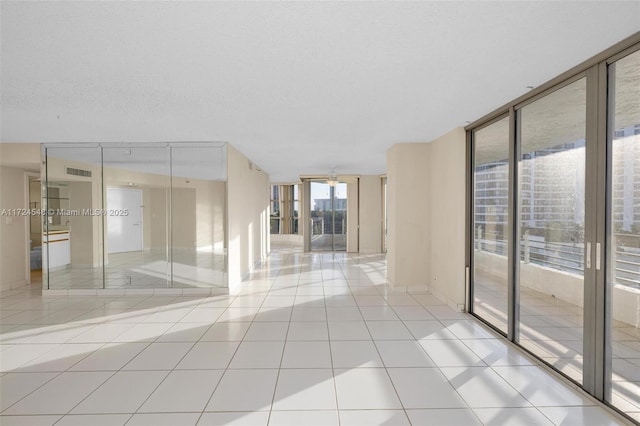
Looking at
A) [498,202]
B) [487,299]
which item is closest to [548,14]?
[498,202]

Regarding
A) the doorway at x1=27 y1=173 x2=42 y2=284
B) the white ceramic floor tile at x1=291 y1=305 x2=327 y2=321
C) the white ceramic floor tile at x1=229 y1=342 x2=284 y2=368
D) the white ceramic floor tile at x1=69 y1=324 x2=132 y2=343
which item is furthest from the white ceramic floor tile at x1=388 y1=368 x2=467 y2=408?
the doorway at x1=27 y1=173 x2=42 y2=284

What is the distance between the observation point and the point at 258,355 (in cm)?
316

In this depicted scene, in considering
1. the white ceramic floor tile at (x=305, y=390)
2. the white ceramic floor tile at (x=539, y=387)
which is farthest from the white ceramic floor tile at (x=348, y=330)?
the white ceramic floor tile at (x=539, y=387)

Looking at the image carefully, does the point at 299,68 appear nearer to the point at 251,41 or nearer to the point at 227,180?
the point at 251,41

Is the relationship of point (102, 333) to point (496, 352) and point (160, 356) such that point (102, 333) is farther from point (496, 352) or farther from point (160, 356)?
point (496, 352)

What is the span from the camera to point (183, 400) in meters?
2.41

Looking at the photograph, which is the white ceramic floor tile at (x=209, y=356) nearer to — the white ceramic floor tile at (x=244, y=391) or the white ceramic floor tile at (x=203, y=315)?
the white ceramic floor tile at (x=244, y=391)

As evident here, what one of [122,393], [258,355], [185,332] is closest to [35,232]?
[185,332]

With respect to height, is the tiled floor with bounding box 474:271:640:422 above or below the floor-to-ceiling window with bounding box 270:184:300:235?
below

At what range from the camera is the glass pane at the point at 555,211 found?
3.21 metres

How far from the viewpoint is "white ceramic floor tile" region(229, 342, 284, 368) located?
2.97 metres

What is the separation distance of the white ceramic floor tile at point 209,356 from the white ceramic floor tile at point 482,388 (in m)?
2.18

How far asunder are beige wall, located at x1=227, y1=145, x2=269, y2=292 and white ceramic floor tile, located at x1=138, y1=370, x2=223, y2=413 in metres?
2.83

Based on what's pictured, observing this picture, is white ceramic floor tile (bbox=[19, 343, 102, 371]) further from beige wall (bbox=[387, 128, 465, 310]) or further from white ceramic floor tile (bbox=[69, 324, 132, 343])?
beige wall (bbox=[387, 128, 465, 310])
